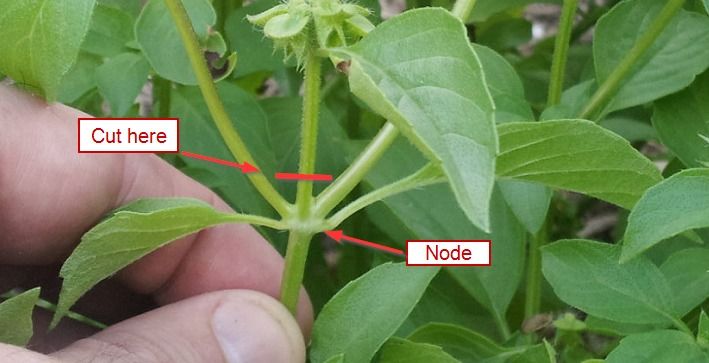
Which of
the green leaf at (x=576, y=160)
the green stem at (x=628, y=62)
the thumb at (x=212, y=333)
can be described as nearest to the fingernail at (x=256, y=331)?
the thumb at (x=212, y=333)

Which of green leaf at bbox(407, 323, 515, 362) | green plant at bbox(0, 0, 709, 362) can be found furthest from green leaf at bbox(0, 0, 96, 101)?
green leaf at bbox(407, 323, 515, 362)

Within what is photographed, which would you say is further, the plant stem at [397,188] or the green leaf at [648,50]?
the green leaf at [648,50]

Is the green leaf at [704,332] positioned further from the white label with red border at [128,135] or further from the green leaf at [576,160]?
the white label with red border at [128,135]

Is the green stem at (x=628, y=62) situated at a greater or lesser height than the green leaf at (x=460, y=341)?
greater

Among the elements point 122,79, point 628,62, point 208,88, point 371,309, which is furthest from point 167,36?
point 628,62

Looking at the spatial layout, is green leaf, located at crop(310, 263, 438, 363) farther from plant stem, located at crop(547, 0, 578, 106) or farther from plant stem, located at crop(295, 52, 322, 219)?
plant stem, located at crop(547, 0, 578, 106)
